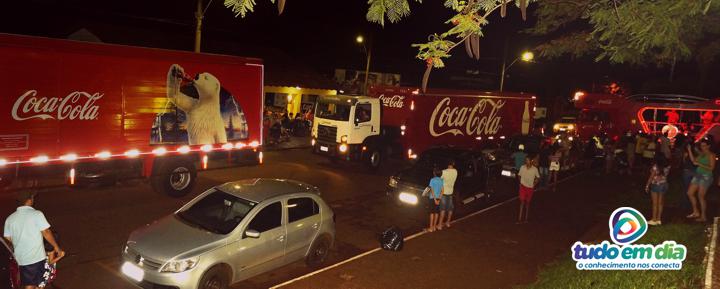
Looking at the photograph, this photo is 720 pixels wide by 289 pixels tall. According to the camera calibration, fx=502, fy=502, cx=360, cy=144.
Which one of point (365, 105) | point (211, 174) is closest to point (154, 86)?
point (211, 174)

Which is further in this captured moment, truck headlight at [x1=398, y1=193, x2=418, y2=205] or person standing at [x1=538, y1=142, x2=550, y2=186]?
person standing at [x1=538, y1=142, x2=550, y2=186]

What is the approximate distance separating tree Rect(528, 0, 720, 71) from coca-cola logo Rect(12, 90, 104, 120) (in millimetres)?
9022

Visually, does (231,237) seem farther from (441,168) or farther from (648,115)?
(648,115)

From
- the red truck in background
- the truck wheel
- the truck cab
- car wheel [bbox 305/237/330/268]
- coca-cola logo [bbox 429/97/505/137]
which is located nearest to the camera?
car wheel [bbox 305/237/330/268]

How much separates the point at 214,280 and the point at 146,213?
4867 millimetres

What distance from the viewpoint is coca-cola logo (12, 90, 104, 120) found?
9266mm

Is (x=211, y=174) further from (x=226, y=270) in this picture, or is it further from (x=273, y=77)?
(x=273, y=77)

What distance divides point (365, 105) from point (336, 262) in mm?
10300

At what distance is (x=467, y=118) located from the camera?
21.0 meters

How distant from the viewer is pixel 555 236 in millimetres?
11422

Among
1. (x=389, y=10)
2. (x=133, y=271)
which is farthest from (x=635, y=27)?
(x=133, y=271)

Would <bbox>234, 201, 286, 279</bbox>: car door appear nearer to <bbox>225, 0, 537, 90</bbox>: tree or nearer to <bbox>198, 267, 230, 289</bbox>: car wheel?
<bbox>198, 267, 230, 289</bbox>: car wheel
